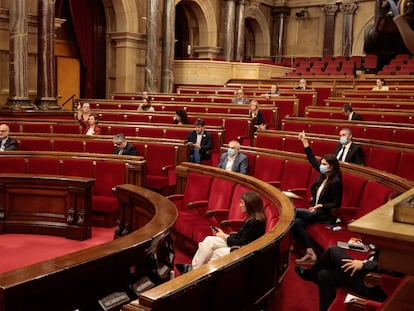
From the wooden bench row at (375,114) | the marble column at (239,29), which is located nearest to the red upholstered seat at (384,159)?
the wooden bench row at (375,114)

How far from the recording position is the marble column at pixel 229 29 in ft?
47.0

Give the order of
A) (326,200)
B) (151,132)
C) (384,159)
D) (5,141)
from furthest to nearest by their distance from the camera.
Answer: (151,132) → (5,141) → (384,159) → (326,200)

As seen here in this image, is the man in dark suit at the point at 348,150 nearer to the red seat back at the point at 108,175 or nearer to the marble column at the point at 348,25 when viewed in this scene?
the red seat back at the point at 108,175

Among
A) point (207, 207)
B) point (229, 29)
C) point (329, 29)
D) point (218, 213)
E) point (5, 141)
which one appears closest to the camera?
point (218, 213)

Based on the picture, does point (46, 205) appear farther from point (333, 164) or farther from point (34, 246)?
point (333, 164)

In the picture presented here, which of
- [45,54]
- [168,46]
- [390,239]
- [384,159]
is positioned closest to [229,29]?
[168,46]

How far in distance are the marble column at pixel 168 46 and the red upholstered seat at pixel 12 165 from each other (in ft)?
23.1

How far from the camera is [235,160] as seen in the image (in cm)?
470

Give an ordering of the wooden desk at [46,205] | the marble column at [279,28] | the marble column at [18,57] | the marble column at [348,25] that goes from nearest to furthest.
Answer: the wooden desk at [46,205] → the marble column at [18,57] → the marble column at [348,25] → the marble column at [279,28]

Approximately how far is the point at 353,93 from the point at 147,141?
444 cm

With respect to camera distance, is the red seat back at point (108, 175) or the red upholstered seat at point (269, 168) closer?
the red upholstered seat at point (269, 168)

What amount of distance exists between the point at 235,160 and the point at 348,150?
1027 mm

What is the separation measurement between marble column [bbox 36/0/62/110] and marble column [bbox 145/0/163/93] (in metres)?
2.79

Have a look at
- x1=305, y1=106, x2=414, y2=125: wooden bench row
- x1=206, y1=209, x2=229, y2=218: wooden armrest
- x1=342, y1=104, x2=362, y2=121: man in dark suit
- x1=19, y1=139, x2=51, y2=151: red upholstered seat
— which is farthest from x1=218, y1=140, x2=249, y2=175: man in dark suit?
x1=305, y1=106, x2=414, y2=125: wooden bench row
